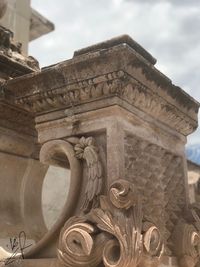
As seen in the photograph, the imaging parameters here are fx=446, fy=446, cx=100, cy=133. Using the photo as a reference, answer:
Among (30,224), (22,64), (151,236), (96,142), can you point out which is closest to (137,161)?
(96,142)

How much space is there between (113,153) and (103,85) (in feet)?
1.27

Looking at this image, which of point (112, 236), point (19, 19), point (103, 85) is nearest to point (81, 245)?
point (112, 236)

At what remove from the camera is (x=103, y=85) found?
2496 mm

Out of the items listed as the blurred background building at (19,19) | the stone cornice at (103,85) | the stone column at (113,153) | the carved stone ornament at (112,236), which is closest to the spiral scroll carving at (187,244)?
the stone column at (113,153)

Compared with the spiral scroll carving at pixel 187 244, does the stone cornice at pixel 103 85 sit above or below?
above

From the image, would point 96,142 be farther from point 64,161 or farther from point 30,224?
point 30,224

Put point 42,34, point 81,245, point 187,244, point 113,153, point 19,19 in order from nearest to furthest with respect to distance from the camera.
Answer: point 81,245, point 113,153, point 187,244, point 19,19, point 42,34

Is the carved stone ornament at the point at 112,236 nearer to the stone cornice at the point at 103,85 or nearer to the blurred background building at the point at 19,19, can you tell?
the stone cornice at the point at 103,85

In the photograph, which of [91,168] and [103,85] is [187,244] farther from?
[103,85]

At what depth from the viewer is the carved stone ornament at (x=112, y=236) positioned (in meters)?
2.19

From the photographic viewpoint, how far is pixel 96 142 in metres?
2.54

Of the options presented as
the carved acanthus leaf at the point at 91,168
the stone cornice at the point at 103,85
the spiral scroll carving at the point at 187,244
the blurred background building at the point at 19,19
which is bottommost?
the spiral scroll carving at the point at 187,244

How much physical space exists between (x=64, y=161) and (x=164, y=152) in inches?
26.4

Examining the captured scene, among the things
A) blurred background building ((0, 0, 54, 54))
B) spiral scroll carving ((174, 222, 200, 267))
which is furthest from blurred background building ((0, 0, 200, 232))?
spiral scroll carving ((174, 222, 200, 267))
